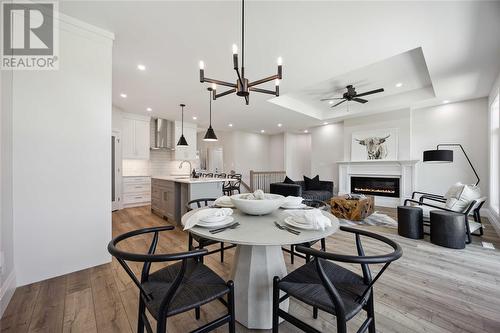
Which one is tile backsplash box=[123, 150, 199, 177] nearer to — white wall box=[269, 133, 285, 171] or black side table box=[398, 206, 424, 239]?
white wall box=[269, 133, 285, 171]

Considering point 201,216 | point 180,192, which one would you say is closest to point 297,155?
point 180,192

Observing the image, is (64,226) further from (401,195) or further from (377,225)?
(401,195)

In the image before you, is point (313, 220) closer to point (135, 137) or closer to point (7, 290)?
point (7, 290)

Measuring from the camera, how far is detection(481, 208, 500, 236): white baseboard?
353cm

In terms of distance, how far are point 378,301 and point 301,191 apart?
12.3 ft

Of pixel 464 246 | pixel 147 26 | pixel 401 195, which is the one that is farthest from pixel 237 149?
pixel 464 246

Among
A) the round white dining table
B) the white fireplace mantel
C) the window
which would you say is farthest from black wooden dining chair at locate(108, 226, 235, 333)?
the white fireplace mantel

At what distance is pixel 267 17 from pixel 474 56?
3.16 meters

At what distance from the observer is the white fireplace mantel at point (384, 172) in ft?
17.9

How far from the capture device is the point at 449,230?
9.39 feet

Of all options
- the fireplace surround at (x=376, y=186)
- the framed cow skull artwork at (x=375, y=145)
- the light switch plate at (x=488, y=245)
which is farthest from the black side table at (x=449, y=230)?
the framed cow skull artwork at (x=375, y=145)

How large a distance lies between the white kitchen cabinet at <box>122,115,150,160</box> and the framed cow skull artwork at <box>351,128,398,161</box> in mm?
6528

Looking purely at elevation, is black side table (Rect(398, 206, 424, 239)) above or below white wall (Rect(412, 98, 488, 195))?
below

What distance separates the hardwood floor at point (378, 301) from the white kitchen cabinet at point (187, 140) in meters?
4.89
